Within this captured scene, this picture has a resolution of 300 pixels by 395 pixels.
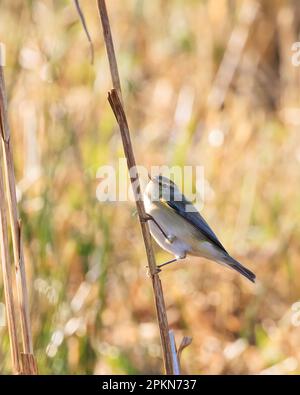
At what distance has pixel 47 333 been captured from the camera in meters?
2.75

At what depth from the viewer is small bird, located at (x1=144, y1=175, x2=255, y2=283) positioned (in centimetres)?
271

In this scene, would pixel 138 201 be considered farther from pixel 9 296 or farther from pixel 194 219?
pixel 194 219

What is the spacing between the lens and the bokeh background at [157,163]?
305cm

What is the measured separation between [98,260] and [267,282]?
3.50ft

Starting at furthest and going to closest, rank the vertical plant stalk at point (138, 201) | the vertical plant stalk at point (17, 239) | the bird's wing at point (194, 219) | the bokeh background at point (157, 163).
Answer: the bokeh background at point (157, 163)
the bird's wing at point (194, 219)
the vertical plant stalk at point (17, 239)
the vertical plant stalk at point (138, 201)

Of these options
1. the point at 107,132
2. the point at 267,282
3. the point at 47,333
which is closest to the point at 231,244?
the point at 267,282

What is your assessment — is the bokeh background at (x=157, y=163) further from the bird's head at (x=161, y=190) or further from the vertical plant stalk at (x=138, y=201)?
the vertical plant stalk at (x=138, y=201)

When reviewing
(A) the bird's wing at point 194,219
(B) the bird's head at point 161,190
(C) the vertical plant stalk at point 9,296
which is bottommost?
(C) the vertical plant stalk at point 9,296

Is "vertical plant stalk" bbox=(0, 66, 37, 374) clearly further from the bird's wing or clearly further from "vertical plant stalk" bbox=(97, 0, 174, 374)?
the bird's wing

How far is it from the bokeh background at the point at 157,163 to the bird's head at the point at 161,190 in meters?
0.45

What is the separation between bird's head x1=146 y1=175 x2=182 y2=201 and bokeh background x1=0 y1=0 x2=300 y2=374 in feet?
1.48

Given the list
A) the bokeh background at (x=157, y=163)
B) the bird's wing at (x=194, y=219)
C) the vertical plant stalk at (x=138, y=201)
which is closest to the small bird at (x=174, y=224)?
the bird's wing at (x=194, y=219)

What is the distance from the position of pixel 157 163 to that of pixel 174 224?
1453 mm
